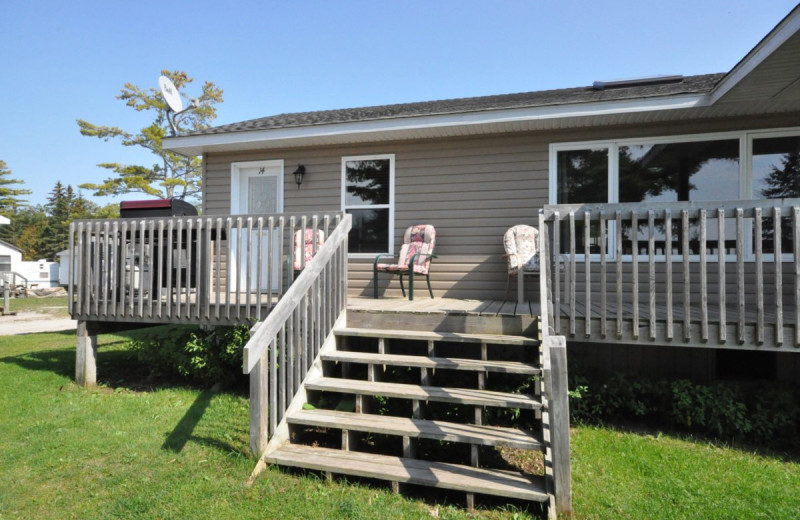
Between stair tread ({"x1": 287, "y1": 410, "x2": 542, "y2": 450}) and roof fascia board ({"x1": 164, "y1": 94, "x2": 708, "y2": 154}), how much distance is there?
347cm

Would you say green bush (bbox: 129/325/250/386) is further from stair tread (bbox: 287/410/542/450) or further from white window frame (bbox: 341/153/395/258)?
white window frame (bbox: 341/153/395/258)

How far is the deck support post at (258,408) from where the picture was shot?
2686mm

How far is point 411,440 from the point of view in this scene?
2.63 metres

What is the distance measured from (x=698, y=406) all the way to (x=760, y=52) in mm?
2878

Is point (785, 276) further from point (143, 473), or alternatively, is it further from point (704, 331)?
point (143, 473)

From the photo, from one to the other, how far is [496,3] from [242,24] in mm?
6427

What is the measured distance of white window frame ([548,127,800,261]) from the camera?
4688 mm

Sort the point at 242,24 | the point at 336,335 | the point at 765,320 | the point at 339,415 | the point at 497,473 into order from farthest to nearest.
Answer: the point at 242,24 → the point at 336,335 → the point at 765,320 → the point at 339,415 → the point at 497,473

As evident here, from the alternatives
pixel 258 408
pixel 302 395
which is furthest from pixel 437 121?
pixel 258 408

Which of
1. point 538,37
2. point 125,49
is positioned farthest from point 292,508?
point 125,49

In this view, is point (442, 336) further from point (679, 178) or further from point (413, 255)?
point (679, 178)

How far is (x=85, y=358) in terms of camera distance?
463 cm

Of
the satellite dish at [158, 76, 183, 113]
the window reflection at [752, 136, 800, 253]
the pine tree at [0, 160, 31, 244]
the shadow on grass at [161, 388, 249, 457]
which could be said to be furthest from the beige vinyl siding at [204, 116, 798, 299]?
the pine tree at [0, 160, 31, 244]

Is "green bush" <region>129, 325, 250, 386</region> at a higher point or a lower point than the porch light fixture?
lower
